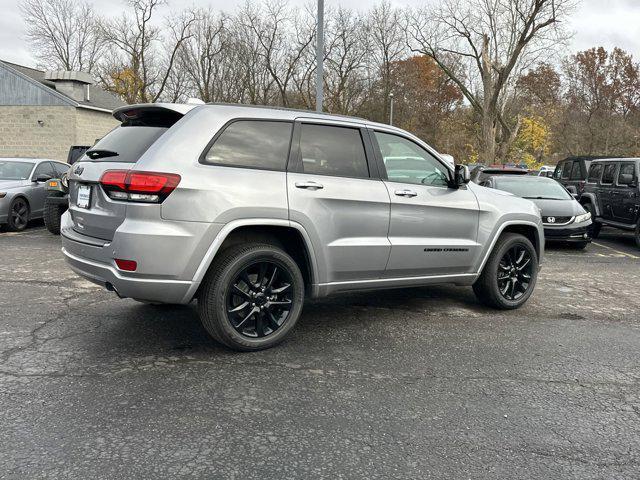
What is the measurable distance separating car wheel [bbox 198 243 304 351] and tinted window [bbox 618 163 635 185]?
9.67 meters

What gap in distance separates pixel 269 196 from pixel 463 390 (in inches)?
75.5

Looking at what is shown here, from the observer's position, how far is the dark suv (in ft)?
46.5

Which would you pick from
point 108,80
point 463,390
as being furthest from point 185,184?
point 108,80


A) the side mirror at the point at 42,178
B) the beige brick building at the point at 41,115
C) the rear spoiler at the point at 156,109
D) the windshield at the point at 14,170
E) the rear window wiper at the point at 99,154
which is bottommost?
the side mirror at the point at 42,178

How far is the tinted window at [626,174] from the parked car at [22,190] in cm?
1261

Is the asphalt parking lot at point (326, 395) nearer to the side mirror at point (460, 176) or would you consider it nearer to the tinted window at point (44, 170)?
the side mirror at point (460, 176)

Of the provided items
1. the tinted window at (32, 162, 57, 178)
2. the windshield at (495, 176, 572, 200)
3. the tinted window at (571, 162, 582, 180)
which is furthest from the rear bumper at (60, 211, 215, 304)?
the tinted window at (571, 162, 582, 180)

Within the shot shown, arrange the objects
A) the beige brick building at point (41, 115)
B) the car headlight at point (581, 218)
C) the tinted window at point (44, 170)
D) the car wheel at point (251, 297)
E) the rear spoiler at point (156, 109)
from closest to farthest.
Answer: the car wheel at point (251, 297), the rear spoiler at point (156, 109), the car headlight at point (581, 218), the tinted window at point (44, 170), the beige brick building at point (41, 115)

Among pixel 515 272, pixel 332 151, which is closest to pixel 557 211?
pixel 515 272

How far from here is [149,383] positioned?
3475 mm

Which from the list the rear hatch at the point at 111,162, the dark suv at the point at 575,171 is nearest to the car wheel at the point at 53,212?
the rear hatch at the point at 111,162

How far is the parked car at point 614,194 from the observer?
35.9ft

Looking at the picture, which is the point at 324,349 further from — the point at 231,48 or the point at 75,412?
the point at 231,48

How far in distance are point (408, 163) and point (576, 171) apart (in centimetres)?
1185
